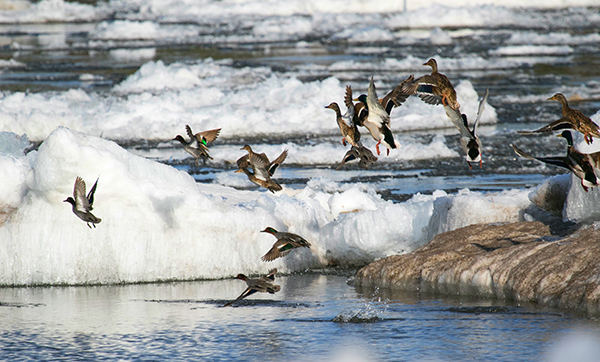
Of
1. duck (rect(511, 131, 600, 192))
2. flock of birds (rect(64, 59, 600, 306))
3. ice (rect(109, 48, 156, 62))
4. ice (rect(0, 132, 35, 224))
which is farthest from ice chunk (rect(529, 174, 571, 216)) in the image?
ice (rect(109, 48, 156, 62))

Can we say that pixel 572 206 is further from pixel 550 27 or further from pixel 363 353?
pixel 550 27

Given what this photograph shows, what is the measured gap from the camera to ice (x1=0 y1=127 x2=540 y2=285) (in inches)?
343

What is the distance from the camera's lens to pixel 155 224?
9016mm

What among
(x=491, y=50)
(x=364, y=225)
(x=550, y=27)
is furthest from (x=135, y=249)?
(x=550, y=27)

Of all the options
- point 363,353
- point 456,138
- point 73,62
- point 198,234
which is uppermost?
point 73,62

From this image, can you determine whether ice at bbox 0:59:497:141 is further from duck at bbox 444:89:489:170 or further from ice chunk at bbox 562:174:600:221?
duck at bbox 444:89:489:170

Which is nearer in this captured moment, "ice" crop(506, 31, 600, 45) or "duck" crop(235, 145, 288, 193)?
"duck" crop(235, 145, 288, 193)

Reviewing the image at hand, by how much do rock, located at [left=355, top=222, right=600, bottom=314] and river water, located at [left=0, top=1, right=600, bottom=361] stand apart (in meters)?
0.18

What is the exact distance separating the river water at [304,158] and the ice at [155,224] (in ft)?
0.80

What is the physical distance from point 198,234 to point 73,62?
2588cm

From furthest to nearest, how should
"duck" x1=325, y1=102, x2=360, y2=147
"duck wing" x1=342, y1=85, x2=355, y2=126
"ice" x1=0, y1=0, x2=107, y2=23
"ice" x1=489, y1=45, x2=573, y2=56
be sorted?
1. "ice" x1=0, y1=0, x2=107, y2=23
2. "ice" x1=489, y1=45, x2=573, y2=56
3. "duck" x1=325, y1=102, x2=360, y2=147
4. "duck wing" x1=342, y1=85, x2=355, y2=126

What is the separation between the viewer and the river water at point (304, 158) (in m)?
6.49

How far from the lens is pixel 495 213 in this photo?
923cm

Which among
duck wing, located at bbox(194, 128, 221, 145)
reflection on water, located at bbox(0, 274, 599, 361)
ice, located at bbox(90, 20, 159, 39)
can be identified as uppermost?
ice, located at bbox(90, 20, 159, 39)
